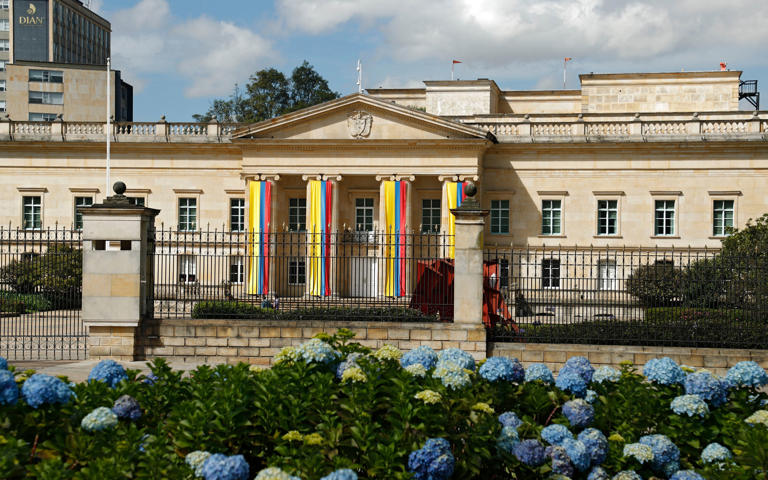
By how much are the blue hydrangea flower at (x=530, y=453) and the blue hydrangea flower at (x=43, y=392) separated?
372 centimetres

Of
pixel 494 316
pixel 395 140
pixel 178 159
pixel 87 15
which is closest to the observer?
pixel 494 316

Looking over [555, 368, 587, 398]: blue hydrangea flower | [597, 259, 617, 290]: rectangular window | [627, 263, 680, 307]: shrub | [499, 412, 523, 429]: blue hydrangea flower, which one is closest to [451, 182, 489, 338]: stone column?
[597, 259, 617, 290]: rectangular window

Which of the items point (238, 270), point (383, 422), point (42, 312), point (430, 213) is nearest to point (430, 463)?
point (383, 422)

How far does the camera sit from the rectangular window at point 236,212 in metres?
42.1

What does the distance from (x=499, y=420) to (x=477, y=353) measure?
7435 millimetres

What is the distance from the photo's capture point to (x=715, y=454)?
6926 millimetres

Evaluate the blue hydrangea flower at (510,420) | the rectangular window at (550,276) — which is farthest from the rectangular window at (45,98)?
the blue hydrangea flower at (510,420)

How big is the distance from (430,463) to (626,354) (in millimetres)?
9377

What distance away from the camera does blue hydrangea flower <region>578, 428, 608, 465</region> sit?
6.75 meters

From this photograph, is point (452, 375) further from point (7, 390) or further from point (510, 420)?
point (7, 390)

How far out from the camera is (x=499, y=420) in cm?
694

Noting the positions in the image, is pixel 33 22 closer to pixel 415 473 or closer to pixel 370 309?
pixel 370 309

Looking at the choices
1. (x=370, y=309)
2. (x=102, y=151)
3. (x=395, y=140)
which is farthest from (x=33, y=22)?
(x=370, y=309)

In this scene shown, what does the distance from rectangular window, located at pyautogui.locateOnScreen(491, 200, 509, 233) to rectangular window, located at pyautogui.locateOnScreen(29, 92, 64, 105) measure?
5822 cm
